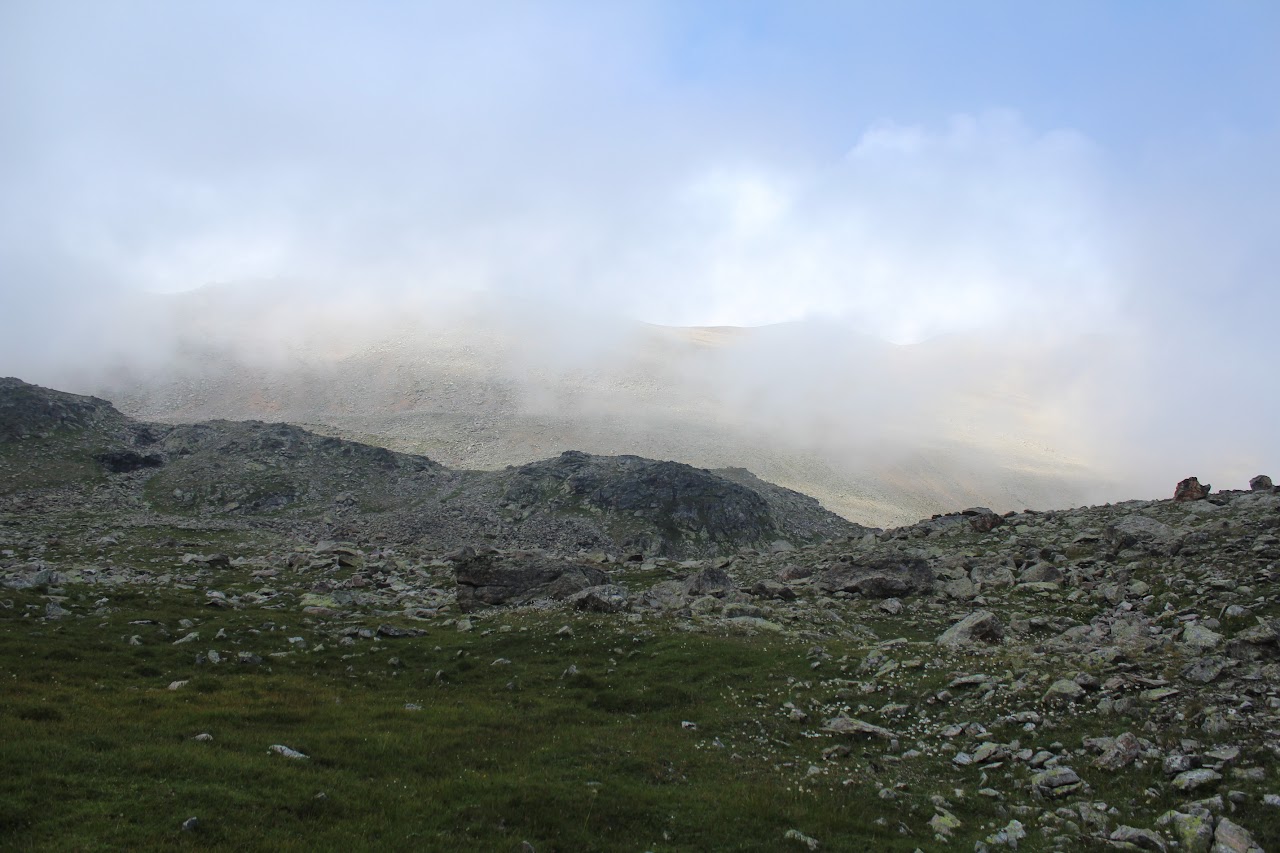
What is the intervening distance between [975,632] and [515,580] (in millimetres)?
25497

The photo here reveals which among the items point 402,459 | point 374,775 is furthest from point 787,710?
point 402,459

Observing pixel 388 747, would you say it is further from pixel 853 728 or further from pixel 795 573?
pixel 795 573

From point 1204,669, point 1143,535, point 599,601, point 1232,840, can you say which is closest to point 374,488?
point 599,601

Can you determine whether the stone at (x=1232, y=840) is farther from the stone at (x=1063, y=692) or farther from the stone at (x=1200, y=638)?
the stone at (x=1200, y=638)

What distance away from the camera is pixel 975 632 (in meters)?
27.2

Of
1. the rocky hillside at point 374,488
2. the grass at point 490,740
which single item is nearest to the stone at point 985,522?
the grass at point 490,740

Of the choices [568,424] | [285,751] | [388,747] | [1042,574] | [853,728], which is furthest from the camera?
[568,424]

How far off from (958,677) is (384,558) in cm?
4385

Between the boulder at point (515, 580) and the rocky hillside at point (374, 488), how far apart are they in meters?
29.8

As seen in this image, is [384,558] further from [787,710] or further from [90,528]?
[787,710]

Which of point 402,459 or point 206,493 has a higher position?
point 402,459

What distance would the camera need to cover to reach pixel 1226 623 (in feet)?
76.5

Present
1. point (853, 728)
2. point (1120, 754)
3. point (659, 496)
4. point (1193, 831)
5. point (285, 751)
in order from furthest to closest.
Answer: point (659, 496)
point (853, 728)
point (285, 751)
point (1120, 754)
point (1193, 831)

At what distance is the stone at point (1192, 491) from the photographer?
4234 centimetres
